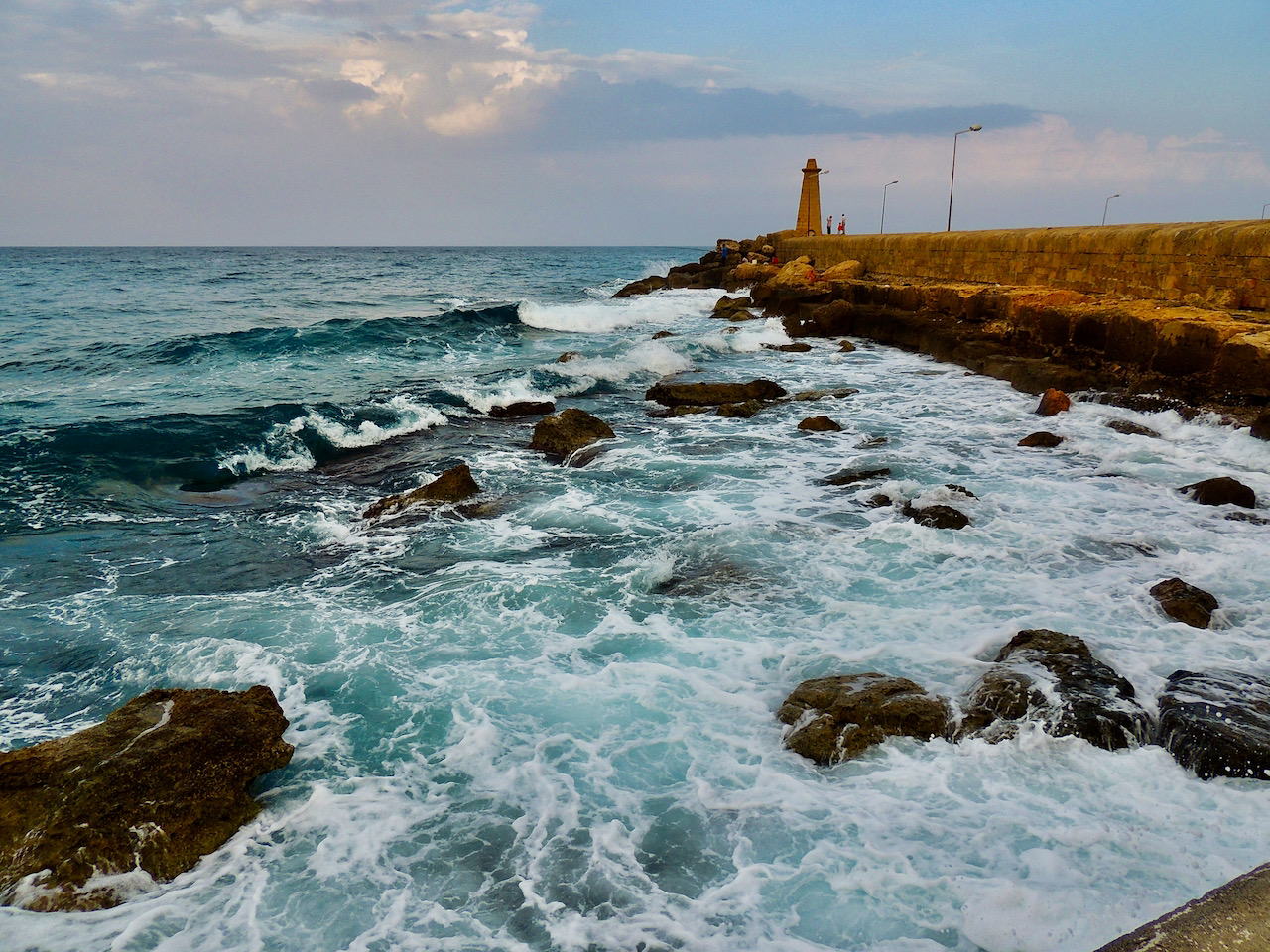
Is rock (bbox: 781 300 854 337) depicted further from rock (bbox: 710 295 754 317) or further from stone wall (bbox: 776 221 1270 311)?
rock (bbox: 710 295 754 317)

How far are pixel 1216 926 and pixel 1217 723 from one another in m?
2.77

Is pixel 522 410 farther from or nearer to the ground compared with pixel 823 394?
nearer to the ground

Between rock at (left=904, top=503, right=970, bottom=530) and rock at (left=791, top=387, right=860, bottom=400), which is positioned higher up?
rock at (left=791, top=387, right=860, bottom=400)

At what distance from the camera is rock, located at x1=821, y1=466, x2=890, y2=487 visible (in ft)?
26.8

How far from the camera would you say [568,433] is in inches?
394

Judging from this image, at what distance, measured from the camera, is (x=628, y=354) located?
17.0 metres

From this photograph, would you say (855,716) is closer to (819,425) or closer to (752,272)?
(819,425)

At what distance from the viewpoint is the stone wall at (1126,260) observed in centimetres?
1048

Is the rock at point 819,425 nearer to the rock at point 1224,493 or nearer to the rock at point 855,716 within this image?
the rock at point 1224,493

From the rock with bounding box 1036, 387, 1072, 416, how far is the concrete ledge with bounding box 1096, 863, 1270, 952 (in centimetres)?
992

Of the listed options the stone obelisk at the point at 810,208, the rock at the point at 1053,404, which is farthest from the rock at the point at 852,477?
the stone obelisk at the point at 810,208

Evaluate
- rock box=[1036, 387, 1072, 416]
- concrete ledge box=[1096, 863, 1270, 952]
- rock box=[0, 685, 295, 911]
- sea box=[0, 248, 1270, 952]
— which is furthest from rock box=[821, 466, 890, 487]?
concrete ledge box=[1096, 863, 1270, 952]

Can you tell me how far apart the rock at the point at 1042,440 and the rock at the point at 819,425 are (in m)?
2.26

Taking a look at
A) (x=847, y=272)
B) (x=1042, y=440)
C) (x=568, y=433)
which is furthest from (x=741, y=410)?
(x=847, y=272)
